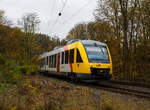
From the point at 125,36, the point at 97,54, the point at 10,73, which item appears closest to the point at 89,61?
the point at 97,54

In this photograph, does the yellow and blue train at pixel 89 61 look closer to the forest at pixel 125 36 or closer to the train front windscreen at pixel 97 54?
the train front windscreen at pixel 97 54

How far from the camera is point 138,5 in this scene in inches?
819

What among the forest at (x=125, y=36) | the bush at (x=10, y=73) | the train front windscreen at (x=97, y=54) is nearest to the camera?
the bush at (x=10, y=73)

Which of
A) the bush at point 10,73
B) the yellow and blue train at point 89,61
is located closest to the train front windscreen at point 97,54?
the yellow and blue train at point 89,61

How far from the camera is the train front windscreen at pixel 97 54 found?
12695mm

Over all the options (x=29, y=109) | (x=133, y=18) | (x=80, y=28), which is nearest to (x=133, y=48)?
(x=133, y=18)

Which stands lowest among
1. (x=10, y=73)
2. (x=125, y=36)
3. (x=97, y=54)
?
(x=10, y=73)

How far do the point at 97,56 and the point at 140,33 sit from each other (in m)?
8.97

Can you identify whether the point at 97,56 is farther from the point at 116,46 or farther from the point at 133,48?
the point at 133,48

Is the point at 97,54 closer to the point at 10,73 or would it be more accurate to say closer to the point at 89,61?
the point at 89,61

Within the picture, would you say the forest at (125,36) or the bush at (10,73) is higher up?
the forest at (125,36)

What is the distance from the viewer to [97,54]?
13102 millimetres

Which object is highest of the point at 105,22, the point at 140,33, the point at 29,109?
the point at 105,22

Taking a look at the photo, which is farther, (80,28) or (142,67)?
(80,28)
